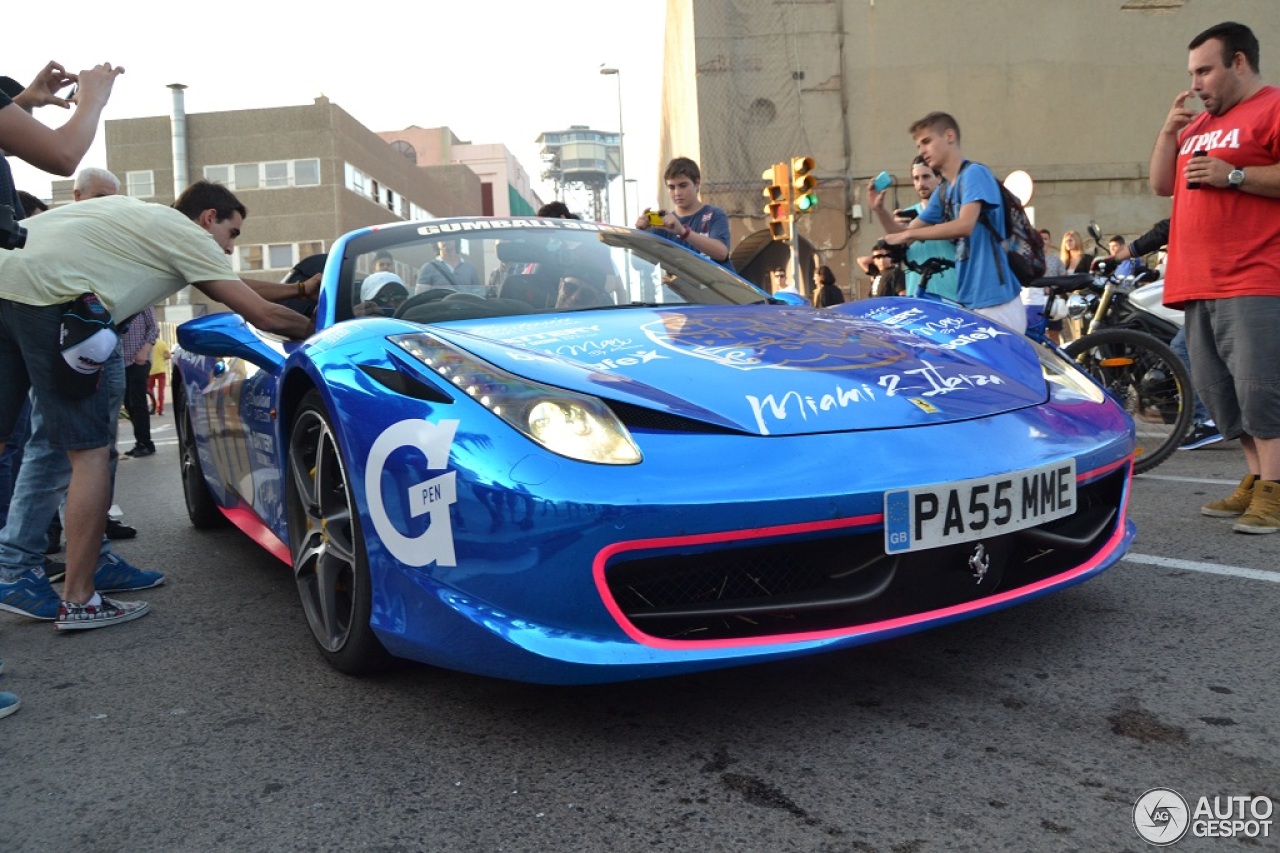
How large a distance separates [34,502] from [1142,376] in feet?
16.1

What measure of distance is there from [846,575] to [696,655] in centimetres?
35

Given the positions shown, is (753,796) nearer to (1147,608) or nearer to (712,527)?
(712,527)

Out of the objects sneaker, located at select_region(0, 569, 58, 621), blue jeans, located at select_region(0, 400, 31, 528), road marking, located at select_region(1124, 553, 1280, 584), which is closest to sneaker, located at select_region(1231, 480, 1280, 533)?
road marking, located at select_region(1124, 553, 1280, 584)

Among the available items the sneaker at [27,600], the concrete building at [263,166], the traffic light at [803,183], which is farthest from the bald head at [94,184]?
the concrete building at [263,166]

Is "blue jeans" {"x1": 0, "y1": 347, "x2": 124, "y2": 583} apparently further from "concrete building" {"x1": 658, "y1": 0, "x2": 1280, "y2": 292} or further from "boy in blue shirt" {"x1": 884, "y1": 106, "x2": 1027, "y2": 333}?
"concrete building" {"x1": 658, "y1": 0, "x2": 1280, "y2": 292}

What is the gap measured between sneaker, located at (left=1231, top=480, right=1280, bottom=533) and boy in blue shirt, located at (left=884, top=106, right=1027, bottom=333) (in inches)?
50.3

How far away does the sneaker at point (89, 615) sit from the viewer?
124 inches

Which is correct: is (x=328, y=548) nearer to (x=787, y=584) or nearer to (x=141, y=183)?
(x=787, y=584)

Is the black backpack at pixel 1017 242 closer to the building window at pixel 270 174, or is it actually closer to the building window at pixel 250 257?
the building window at pixel 270 174

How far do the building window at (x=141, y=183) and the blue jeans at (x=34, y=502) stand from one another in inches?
1692

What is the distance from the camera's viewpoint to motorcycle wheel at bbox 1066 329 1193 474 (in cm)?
500

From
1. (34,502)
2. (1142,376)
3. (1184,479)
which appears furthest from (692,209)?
(34,502)

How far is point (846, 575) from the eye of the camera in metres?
2.02

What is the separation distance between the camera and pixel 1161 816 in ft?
5.18
